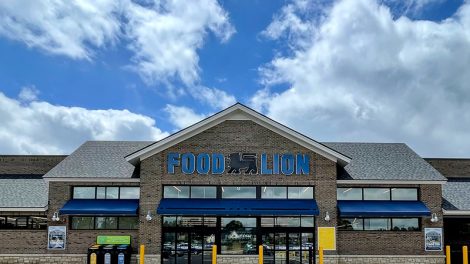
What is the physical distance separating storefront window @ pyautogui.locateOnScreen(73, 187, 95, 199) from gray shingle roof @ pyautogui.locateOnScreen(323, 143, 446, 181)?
14097 millimetres

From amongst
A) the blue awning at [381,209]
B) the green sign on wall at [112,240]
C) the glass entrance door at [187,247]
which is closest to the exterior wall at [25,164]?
the green sign on wall at [112,240]

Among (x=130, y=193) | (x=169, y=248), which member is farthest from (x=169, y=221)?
(x=130, y=193)

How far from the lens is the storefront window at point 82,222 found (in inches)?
1152

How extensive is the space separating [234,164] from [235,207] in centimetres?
241

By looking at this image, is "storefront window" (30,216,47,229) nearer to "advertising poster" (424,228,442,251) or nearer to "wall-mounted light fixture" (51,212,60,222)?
"wall-mounted light fixture" (51,212,60,222)

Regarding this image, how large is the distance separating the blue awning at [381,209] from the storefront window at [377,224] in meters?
0.61

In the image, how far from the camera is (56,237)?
29.0 meters

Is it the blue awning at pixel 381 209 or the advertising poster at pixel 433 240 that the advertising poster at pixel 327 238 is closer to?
the blue awning at pixel 381 209

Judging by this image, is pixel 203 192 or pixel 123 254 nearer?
pixel 123 254

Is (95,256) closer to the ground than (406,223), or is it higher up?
closer to the ground

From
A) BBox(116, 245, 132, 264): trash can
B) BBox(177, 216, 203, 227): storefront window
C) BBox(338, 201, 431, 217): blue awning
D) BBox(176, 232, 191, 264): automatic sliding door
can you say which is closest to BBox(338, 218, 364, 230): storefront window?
BBox(338, 201, 431, 217): blue awning

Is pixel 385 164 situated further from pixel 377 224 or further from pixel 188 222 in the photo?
pixel 188 222

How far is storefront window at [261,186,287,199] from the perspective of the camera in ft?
96.1

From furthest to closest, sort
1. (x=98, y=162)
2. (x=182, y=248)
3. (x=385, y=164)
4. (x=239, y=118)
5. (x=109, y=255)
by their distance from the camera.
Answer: (x=385, y=164)
(x=98, y=162)
(x=239, y=118)
(x=182, y=248)
(x=109, y=255)
